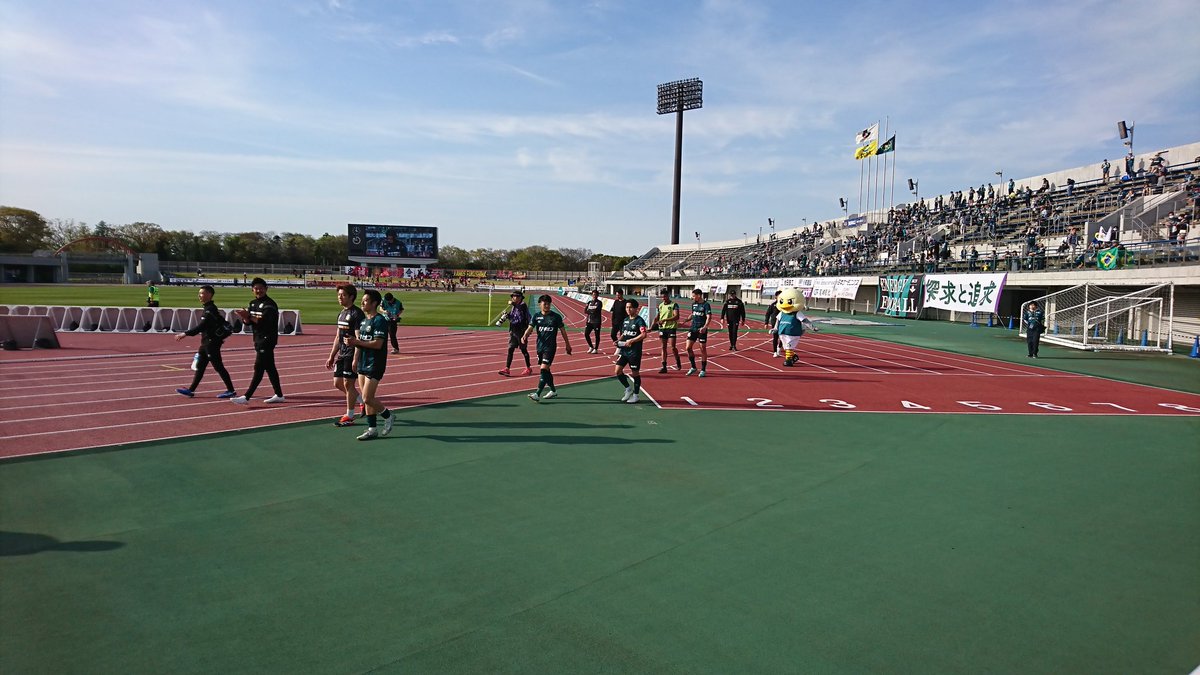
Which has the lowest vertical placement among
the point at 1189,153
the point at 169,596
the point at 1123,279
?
the point at 169,596

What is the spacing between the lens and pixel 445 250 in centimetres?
16400

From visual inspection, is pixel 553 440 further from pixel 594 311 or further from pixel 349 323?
pixel 594 311

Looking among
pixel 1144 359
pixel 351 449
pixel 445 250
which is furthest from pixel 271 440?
pixel 445 250

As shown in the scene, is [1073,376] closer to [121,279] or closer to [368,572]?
[368,572]

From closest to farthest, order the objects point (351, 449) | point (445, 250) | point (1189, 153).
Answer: point (351, 449)
point (1189, 153)
point (445, 250)

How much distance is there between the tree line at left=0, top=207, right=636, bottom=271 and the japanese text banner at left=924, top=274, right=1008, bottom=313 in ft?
276

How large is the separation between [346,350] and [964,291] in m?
30.9

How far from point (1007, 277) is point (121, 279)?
97.0 meters

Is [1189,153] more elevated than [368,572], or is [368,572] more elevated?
[1189,153]

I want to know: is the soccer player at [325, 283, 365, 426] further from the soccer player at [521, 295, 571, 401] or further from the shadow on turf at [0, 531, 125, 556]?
the shadow on turf at [0, 531, 125, 556]

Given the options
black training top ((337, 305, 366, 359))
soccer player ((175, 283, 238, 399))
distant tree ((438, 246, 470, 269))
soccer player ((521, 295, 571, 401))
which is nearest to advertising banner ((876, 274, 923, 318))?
soccer player ((521, 295, 571, 401))

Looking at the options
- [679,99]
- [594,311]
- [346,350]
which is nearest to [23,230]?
[679,99]

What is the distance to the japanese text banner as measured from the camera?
94.8 feet

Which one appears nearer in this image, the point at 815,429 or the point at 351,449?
the point at 351,449
